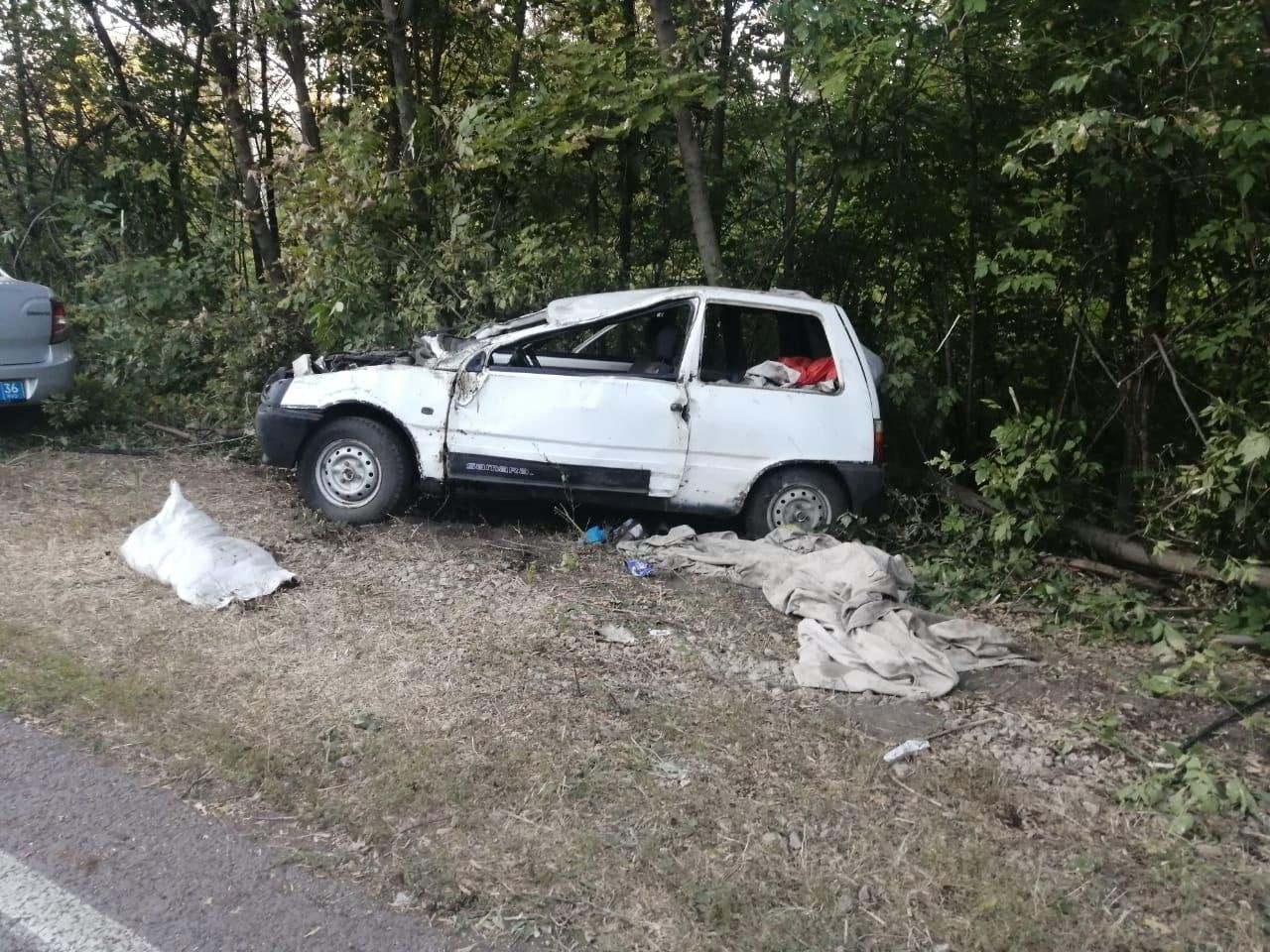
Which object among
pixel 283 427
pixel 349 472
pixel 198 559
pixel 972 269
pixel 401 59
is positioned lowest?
pixel 198 559

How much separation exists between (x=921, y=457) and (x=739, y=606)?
325 cm

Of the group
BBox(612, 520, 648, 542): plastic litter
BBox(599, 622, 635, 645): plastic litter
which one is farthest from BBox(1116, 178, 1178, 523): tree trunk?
BBox(599, 622, 635, 645): plastic litter

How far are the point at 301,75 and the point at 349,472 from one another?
6.16 m

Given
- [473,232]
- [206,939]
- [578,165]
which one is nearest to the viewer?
[206,939]

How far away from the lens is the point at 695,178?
28.8 feet

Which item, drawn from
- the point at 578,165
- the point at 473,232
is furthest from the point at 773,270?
the point at 473,232

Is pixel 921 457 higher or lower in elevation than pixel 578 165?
lower

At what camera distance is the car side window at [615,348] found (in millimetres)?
6586

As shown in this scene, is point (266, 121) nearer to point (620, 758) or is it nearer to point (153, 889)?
point (620, 758)

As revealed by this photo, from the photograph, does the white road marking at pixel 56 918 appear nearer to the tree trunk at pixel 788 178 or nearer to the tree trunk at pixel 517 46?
the tree trunk at pixel 788 178

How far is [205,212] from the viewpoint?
12.3 metres

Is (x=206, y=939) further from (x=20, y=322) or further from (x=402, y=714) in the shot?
(x=20, y=322)

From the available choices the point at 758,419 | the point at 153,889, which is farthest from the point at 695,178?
the point at 153,889

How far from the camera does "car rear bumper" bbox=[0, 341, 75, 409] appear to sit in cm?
802
